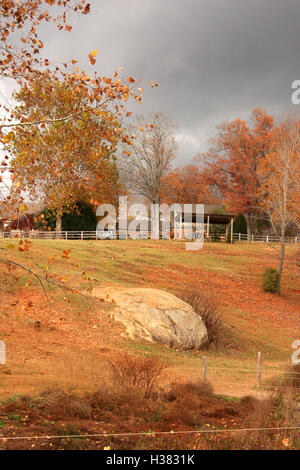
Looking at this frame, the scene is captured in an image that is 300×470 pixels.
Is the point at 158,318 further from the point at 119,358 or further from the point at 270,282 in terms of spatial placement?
the point at 270,282

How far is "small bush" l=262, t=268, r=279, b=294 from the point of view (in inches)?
1150

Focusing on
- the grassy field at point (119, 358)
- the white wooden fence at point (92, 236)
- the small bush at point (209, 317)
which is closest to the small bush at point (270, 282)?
the grassy field at point (119, 358)

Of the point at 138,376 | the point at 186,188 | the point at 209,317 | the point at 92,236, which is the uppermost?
the point at 186,188

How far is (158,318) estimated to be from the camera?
15969 mm

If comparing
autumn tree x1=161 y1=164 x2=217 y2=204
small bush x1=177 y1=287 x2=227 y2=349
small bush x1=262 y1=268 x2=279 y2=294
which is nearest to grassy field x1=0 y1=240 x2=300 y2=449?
small bush x1=177 y1=287 x2=227 y2=349

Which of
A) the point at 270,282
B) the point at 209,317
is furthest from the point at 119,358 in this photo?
the point at 270,282

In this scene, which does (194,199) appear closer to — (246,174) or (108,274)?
(246,174)

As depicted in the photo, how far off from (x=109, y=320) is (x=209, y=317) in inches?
178

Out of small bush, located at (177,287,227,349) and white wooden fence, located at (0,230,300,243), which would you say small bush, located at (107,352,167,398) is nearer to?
small bush, located at (177,287,227,349)

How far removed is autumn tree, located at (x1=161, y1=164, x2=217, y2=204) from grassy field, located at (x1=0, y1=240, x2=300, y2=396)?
94.2 feet

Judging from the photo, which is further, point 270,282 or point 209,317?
point 270,282

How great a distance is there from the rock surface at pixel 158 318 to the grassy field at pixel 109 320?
483 mm

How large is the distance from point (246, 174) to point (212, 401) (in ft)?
165

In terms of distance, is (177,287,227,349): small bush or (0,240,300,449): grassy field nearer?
(0,240,300,449): grassy field
